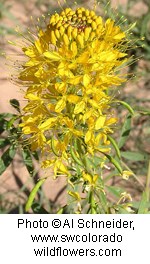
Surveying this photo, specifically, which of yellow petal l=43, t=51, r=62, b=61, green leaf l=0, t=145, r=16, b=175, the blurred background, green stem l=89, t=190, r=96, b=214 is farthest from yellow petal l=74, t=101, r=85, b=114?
the blurred background

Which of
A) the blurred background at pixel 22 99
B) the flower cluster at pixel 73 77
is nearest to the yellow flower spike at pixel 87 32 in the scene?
the flower cluster at pixel 73 77

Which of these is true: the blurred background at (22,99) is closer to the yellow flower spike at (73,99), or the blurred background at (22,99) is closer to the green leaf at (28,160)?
the green leaf at (28,160)

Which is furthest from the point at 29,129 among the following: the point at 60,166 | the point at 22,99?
the point at 22,99

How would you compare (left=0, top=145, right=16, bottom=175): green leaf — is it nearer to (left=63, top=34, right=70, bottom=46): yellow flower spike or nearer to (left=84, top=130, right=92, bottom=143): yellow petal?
Result: (left=84, top=130, right=92, bottom=143): yellow petal
